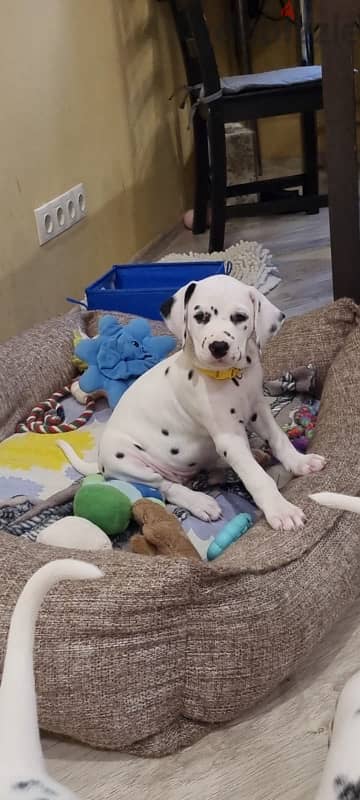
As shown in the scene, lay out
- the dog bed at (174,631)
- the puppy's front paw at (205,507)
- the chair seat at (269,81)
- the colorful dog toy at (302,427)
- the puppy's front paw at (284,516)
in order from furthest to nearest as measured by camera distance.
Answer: the chair seat at (269,81) < the colorful dog toy at (302,427) < the puppy's front paw at (205,507) < the puppy's front paw at (284,516) < the dog bed at (174,631)

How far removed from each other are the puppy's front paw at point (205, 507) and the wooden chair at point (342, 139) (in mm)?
925

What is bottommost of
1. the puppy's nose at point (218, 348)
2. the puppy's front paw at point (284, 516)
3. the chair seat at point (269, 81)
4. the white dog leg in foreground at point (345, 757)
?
the puppy's front paw at point (284, 516)

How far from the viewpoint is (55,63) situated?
304cm

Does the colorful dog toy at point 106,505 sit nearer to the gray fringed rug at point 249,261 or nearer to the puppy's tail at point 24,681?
the puppy's tail at point 24,681

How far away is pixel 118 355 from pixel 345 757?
141 centimetres

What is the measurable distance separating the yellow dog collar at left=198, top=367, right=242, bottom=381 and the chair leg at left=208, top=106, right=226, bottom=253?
2.12 m

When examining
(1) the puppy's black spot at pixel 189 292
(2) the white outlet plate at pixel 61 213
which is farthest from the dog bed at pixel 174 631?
(2) the white outlet plate at pixel 61 213

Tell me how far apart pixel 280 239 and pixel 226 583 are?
9.66 feet

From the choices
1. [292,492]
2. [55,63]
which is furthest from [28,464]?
[55,63]

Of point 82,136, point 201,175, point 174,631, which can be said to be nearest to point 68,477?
point 174,631

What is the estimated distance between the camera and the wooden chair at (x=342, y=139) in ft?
7.14

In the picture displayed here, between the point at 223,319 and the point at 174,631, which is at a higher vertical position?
the point at 223,319

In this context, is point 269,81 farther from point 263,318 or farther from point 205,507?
point 205,507

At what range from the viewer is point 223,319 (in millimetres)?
1593
